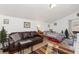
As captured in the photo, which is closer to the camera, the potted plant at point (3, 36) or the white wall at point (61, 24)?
the potted plant at point (3, 36)

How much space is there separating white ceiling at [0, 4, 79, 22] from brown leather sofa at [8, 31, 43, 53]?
0.30 m

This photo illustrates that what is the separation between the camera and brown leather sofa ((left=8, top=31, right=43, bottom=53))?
1952mm

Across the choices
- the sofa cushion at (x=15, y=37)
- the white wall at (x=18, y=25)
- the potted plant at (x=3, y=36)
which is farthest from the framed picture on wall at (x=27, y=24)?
the potted plant at (x=3, y=36)

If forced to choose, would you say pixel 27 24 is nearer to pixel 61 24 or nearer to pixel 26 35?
pixel 26 35

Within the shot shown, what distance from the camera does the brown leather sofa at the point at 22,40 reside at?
1952mm

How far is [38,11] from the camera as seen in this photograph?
2053 mm

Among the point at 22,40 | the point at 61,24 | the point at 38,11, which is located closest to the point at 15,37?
the point at 22,40

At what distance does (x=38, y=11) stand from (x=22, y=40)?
573 millimetres

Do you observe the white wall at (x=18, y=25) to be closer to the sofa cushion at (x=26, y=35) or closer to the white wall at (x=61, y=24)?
the sofa cushion at (x=26, y=35)

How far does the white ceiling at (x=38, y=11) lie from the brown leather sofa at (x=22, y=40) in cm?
30
